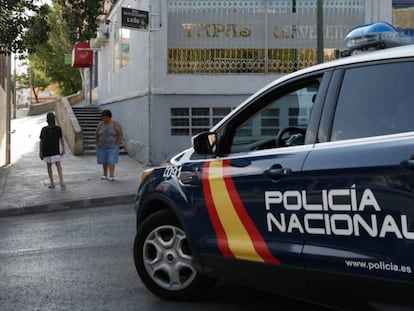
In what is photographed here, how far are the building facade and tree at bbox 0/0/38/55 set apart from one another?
2910mm

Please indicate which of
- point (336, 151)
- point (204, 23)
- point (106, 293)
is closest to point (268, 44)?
point (204, 23)

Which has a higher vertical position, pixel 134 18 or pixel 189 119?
pixel 134 18

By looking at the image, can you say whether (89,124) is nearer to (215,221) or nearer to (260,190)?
(215,221)

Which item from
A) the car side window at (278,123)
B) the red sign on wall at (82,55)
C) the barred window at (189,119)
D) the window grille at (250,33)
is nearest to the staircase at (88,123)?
the barred window at (189,119)

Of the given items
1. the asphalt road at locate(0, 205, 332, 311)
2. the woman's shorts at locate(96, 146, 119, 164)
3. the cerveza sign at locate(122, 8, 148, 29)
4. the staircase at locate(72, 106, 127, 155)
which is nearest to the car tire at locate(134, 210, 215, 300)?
the asphalt road at locate(0, 205, 332, 311)

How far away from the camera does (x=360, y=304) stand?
3.19 meters

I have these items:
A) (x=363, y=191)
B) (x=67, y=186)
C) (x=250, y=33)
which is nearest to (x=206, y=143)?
(x=363, y=191)

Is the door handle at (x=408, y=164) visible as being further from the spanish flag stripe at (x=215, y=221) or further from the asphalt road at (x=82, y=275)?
the asphalt road at (x=82, y=275)

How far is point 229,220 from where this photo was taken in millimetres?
3928

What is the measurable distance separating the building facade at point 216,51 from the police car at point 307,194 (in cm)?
1137

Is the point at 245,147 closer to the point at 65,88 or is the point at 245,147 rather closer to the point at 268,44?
the point at 268,44

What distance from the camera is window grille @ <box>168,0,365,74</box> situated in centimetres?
1588

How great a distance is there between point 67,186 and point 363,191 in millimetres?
10237

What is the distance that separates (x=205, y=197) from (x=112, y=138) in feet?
30.3
